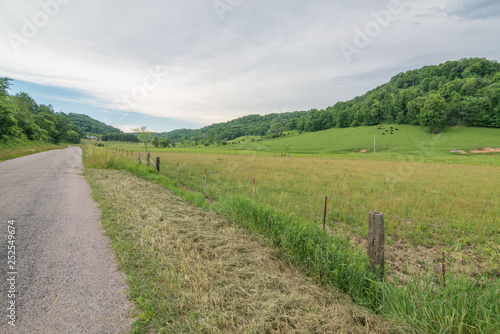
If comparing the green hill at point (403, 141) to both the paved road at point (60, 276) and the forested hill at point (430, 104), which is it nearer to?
the forested hill at point (430, 104)

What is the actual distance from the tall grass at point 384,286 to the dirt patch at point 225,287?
0.31 m

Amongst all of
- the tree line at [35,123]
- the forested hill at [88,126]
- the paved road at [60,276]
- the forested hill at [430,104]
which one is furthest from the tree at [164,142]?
the paved road at [60,276]

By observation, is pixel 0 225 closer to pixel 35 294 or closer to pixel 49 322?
pixel 35 294

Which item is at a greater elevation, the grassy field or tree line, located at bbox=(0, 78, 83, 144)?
tree line, located at bbox=(0, 78, 83, 144)

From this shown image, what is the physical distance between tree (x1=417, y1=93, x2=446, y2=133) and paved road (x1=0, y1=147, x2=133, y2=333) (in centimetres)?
9306

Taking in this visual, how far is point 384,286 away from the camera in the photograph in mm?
3020

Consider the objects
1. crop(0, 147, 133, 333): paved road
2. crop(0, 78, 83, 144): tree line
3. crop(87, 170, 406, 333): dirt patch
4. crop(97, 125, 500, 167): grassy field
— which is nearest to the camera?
crop(87, 170, 406, 333): dirt patch

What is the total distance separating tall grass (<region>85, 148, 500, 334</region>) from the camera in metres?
2.30

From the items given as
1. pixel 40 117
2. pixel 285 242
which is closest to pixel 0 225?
pixel 285 242

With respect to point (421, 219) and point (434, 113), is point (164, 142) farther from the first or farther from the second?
point (421, 219)

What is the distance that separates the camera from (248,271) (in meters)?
3.28

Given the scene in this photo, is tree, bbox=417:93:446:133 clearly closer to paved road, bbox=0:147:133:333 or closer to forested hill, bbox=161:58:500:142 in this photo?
forested hill, bbox=161:58:500:142

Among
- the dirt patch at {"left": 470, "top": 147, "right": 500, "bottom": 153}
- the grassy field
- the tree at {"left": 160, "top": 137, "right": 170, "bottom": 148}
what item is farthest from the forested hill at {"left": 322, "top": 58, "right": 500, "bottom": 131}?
the tree at {"left": 160, "top": 137, "right": 170, "bottom": 148}

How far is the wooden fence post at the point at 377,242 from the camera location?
3.33m
